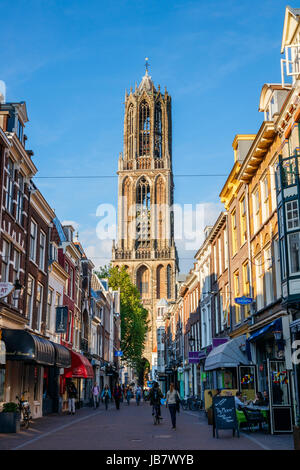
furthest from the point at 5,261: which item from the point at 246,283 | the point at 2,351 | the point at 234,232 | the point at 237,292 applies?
the point at 234,232

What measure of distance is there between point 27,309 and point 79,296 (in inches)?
553

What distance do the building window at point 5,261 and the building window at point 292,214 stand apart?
10.5 m

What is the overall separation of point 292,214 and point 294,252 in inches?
47.3

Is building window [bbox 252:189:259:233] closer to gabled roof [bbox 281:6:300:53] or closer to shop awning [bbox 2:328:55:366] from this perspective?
gabled roof [bbox 281:6:300:53]

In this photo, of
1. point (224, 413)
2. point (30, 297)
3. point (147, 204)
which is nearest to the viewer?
point (224, 413)

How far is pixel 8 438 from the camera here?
14.6 metres

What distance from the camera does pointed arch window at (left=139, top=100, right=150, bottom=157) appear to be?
11232cm

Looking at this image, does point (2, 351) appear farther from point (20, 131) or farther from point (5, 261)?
point (20, 131)

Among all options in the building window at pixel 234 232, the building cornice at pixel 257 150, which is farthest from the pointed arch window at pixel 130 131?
the building cornice at pixel 257 150

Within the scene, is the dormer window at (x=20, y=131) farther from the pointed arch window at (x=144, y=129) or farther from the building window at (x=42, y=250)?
the pointed arch window at (x=144, y=129)

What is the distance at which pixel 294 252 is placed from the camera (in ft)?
55.1

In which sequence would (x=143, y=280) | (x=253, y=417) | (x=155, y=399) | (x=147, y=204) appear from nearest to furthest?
(x=253, y=417) < (x=155, y=399) < (x=143, y=280) < (x=147, y=204)
